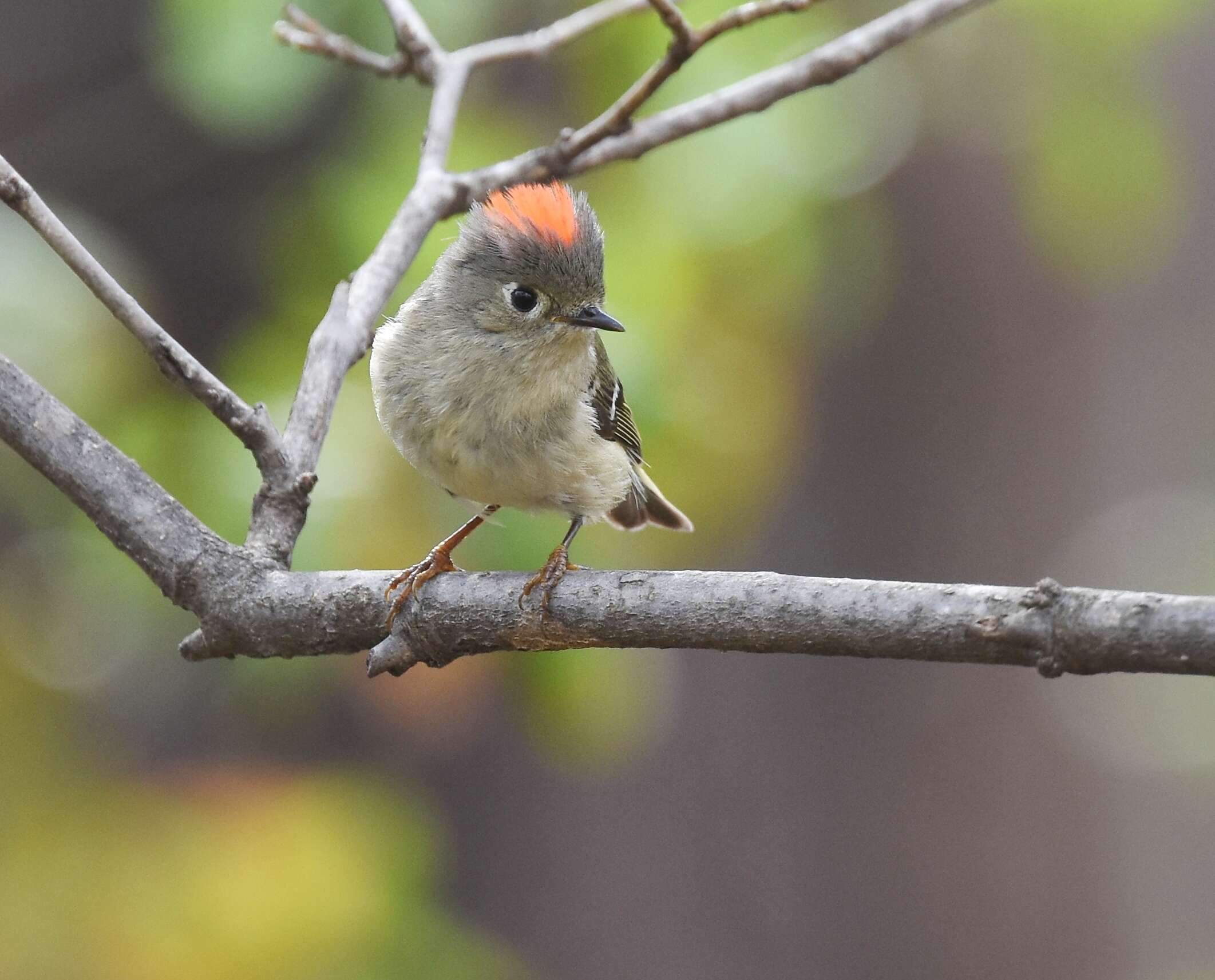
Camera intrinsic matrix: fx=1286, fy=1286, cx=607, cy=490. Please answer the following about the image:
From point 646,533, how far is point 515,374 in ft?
2.66

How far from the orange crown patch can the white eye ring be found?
0.13 meters

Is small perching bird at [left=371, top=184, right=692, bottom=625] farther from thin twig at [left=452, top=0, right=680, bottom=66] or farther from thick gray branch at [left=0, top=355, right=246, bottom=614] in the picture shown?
thick gray branch at [left=0, top=355, right=246, bottom=614]

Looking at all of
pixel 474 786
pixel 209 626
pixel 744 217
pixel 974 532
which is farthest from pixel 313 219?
pixel 974 532

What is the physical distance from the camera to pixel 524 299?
2957 millimetres

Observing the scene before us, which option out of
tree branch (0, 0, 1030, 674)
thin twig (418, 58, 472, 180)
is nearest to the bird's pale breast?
tree branch (0, 0, 1030, 674)

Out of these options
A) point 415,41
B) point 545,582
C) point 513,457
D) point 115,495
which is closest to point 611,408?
point 513,457

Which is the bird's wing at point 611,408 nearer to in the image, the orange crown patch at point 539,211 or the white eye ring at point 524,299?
the white eye ring at point 524,299

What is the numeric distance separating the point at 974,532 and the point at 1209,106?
3513 millimetres

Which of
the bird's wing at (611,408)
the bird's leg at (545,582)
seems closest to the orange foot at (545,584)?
the bird's leg at (545,582)

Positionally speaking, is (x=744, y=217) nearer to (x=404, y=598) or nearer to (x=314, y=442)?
(x=314, y=442)

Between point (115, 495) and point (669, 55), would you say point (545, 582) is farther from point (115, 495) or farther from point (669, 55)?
point (669, 55)

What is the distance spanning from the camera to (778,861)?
4965mm

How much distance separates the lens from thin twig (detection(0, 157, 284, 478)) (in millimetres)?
2006

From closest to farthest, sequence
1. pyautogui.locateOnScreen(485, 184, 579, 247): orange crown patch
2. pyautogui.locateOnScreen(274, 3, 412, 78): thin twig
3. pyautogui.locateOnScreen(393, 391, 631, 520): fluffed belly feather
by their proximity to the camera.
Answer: pyautogui.locateOnScreen(393, 391, 631, 520): fluffed belly feather → pyautogui.locateOnScreen(485, 184, 579, 247): orange crown patch → pyautogui.locateOnScreen(274, 3, 412, 78): thin twig
